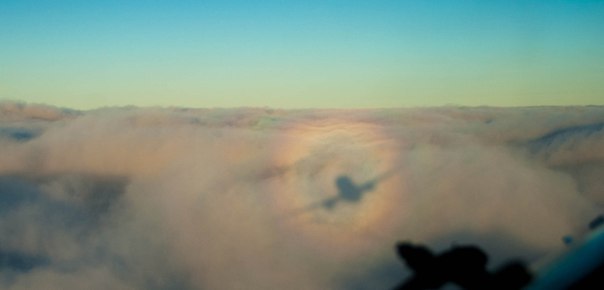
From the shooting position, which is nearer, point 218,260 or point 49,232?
point 218,260

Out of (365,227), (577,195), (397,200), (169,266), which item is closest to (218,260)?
(169,266)

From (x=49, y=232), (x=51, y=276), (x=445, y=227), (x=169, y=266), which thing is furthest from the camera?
(x=49, y=232)

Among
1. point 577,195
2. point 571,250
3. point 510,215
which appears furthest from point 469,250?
point 577,195

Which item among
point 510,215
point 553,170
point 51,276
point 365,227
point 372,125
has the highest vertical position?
point 372,125

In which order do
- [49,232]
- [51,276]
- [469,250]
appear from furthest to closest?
[49,232] → [51,276] → [469,250]

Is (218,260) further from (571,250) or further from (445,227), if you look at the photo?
(571,250)

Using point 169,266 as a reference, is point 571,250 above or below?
above
